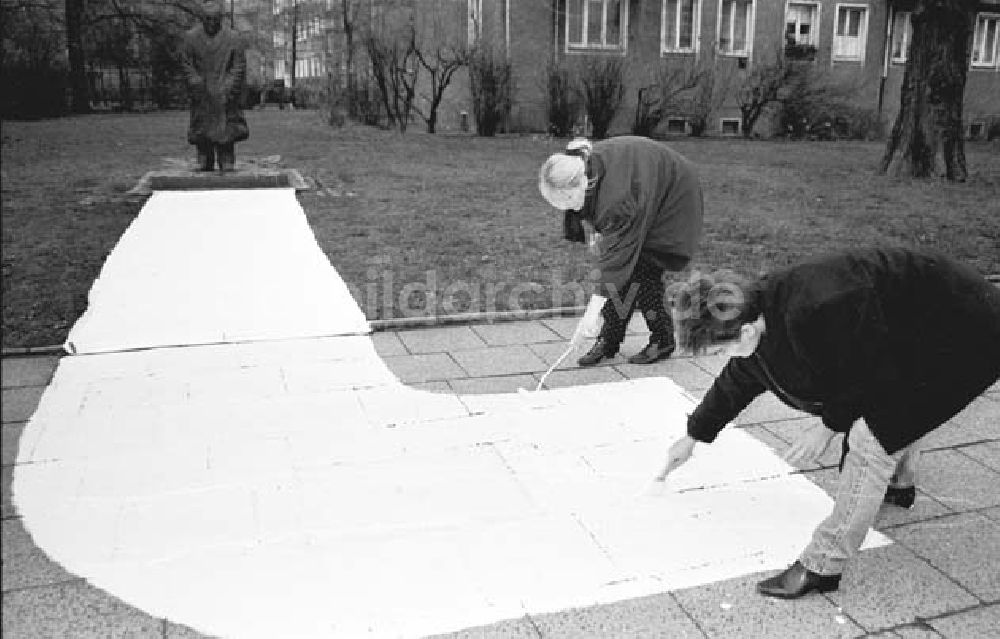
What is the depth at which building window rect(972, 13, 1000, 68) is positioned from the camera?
2798cm

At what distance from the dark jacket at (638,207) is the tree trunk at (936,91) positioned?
10.5m

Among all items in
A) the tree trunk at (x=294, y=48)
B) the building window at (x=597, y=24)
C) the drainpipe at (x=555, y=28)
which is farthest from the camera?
the tree trunk at (x=294, y=48)

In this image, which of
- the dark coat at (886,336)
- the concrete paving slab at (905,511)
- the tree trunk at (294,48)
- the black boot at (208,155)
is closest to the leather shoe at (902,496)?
the concrete paving slab at (905,511)

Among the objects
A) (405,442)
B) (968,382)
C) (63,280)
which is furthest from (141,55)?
(968,382)

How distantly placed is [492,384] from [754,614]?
2341 millimetres

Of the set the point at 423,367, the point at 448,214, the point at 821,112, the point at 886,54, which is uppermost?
the point at 886,54

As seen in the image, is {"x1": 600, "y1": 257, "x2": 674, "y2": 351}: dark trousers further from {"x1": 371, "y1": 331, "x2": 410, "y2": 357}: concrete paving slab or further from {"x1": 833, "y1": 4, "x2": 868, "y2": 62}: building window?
{"x1": 833, "y1": 4, "x2": 868, "y2": 62}: building window

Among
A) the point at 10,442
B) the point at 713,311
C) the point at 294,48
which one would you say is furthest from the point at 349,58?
the point at 10,442

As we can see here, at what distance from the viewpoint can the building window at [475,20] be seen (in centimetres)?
2111

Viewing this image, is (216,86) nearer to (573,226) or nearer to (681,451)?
(573,226)

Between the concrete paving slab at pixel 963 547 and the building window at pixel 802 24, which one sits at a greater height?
the building window at pixel 802 24

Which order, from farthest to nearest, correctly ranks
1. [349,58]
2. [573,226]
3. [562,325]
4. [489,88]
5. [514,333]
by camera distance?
1. [349,58]
2. [489,88]
3. [562,325]
4. [514,333]
5. [573,226]

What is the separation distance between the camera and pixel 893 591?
9.78 feet

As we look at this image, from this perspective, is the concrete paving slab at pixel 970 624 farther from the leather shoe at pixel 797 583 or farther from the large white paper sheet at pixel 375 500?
the large white paper sheet at pixel 375 500
